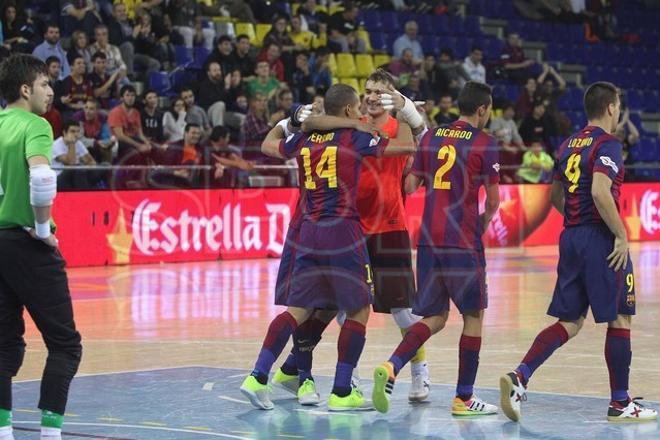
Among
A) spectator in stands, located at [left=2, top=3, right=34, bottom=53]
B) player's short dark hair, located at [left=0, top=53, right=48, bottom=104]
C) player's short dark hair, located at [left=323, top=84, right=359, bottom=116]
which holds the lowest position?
player's short dark hair, located at [left=323, top=84, right=359, bottom=116]

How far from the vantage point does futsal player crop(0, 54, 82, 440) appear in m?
7.15

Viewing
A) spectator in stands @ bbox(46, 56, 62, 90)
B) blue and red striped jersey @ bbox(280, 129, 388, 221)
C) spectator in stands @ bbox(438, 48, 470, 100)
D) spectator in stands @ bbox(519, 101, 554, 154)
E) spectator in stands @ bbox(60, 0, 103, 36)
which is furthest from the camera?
spectator in stands @ bbox(519, 101, 554, 154)

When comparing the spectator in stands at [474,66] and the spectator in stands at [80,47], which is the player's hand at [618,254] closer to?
the spectator in stands at [80,47]

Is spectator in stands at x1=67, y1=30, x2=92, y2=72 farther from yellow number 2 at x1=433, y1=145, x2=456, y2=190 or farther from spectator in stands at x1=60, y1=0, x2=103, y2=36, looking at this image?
yellow number 2 at x1=433, y1=145, x2=456, y2=190

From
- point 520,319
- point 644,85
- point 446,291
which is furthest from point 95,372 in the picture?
point 644,85

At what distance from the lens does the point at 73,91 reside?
20.2m

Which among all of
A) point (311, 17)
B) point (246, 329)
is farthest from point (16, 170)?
point (311, 17)

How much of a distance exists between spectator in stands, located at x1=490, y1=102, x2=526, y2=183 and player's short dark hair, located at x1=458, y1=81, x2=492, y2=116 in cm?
1556

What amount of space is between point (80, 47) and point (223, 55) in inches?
108

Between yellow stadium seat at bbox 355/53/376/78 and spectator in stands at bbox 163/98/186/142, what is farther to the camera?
yellow stadium seat at bbox 355/53/376/78

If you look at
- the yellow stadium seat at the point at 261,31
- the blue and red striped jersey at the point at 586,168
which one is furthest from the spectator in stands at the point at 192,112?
the blue and red striped jersey at the point at 586,168

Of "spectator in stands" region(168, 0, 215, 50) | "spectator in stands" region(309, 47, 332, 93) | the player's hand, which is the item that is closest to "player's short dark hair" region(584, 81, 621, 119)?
the player's hand

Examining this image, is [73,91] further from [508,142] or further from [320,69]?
[508,142]

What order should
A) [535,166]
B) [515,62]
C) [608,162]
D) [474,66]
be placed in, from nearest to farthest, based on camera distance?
[608,162] → [535,166] → [474,66] → [515,62]
